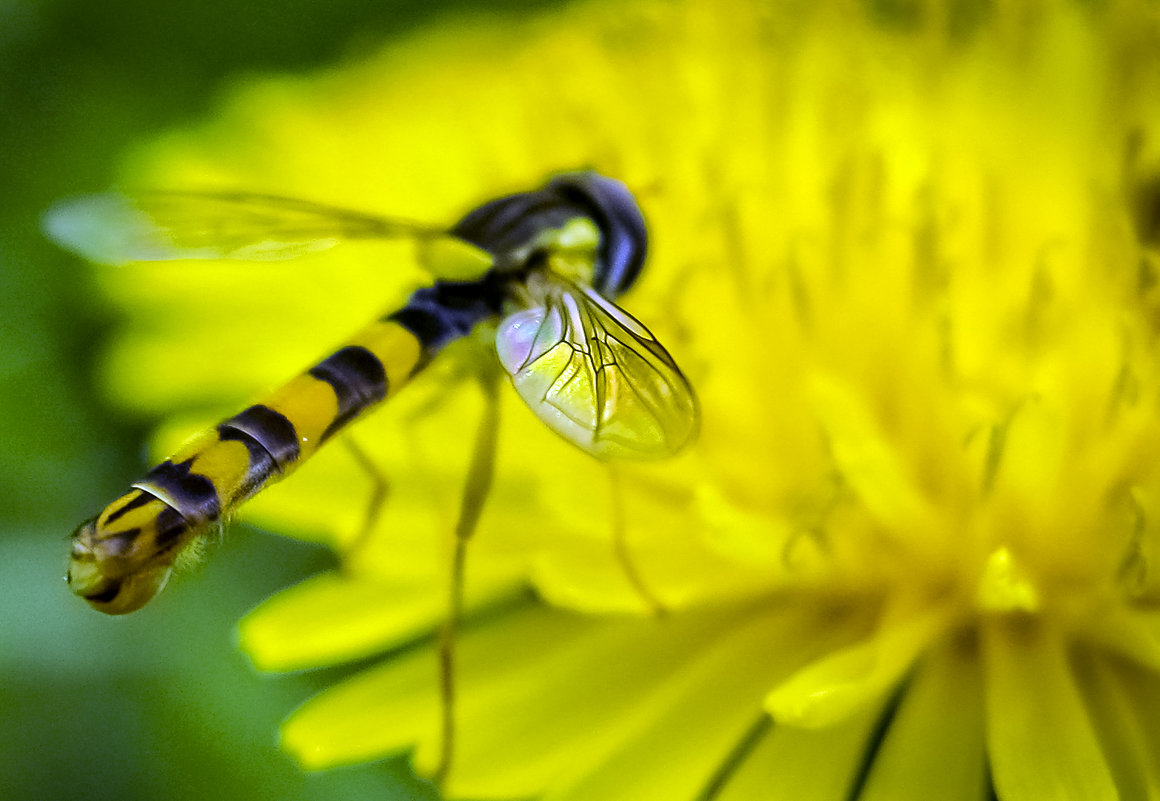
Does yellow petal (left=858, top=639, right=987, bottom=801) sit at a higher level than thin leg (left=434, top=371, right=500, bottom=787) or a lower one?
lower

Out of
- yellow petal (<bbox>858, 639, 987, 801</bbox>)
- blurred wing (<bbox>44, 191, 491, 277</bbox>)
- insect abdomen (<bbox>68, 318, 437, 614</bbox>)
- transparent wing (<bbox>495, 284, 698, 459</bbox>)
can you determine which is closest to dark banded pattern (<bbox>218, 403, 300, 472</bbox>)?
insect abdomen (<bbox>68, 318, 437, 614</bbox>)

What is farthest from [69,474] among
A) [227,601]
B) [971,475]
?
[971,475]

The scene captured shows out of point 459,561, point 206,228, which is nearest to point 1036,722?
point 459,561

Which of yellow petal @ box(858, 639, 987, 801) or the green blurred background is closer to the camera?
yellow petal @ box(858, 639, 987, 801)

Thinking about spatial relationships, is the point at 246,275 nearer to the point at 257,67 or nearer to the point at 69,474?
the point at 69,474

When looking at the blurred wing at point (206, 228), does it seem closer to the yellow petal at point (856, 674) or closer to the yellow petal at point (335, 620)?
the yellow petal at point (335, 620)

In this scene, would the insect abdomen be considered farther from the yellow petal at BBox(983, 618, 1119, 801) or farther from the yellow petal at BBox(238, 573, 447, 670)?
the yellow petal at BBox(983, 618, 1119, 801)

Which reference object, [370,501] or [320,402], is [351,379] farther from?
[370,501]
